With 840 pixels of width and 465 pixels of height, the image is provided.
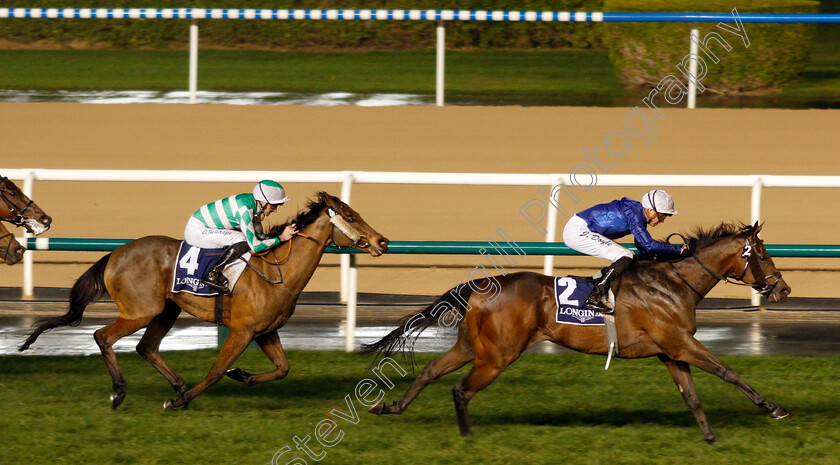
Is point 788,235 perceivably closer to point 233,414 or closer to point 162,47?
point 233,414

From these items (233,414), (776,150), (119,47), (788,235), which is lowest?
(233,414)

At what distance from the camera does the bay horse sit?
5.64m

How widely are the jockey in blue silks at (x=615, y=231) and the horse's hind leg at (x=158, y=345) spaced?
2052 millimetres

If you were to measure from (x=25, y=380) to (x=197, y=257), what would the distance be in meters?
1.27

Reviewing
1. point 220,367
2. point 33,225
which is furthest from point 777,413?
point 33,225

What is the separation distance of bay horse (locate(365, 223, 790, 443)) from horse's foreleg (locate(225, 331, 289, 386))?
2.00ft

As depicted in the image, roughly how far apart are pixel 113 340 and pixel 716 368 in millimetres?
2910

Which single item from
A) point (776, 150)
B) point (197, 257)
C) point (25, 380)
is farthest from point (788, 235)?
point (25, 380)

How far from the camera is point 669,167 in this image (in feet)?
32.8

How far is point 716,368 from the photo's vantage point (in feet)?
18.5

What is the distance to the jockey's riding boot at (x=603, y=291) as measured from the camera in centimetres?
567

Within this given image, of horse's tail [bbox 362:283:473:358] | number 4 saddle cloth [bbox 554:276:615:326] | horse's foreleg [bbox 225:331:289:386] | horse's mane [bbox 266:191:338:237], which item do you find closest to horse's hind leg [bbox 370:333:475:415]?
horse's tail [bbox 362:283:473:358]

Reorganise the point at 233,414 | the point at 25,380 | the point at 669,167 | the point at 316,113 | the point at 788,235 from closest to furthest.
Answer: the point at 233,414 → the point at 25,380 → the point at 788,235 → the point at 669,167 → the point at 316,113

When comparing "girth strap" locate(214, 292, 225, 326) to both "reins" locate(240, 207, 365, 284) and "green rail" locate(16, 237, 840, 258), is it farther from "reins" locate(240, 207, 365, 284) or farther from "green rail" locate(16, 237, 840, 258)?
"green rail" locate(16, 237, 840, 258)
